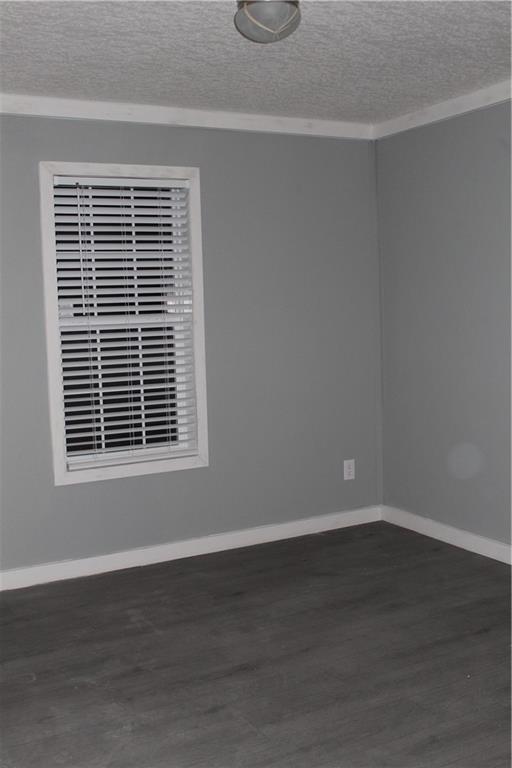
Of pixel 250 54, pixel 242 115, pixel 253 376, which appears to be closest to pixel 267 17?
pixel 250 54

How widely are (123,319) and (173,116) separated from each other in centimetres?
111

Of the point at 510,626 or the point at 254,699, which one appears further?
the point at 510,626

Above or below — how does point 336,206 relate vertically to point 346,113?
below

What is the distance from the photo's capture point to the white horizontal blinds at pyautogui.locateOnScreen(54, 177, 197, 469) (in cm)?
430

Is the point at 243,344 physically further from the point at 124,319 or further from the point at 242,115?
A: the point at 242,115

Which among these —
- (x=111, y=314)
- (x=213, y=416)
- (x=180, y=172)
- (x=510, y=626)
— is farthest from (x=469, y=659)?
(x=180, y=172)

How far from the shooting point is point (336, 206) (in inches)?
195

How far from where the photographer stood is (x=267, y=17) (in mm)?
2395

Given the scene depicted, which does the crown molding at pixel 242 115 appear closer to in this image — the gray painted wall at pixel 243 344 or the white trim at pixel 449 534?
the gray painted wall at pixel 243 344

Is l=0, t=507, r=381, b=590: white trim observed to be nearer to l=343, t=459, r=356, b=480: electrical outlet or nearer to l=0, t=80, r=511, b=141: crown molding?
l=343, t=459, r=356, b=480: electrical outlet

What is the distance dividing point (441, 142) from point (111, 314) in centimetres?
202

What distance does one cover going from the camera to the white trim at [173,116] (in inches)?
161

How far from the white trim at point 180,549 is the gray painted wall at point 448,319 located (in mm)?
384

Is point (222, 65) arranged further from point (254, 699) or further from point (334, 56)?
point (254, 699)
